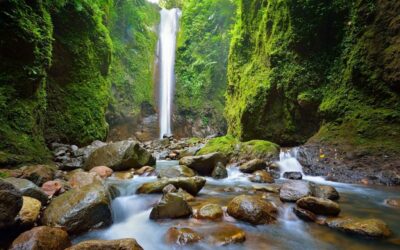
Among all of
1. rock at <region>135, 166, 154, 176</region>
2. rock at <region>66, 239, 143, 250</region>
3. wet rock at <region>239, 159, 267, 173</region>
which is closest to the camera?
rock at <region>66, 239, 143, 250</region>

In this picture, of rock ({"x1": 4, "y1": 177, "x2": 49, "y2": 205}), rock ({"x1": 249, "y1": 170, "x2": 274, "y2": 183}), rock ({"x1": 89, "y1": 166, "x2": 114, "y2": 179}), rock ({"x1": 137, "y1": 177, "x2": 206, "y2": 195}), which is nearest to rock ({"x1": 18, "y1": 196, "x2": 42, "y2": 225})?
rock ({"x1": 4, "y1": 177, "x2": 49, "y2": 205})

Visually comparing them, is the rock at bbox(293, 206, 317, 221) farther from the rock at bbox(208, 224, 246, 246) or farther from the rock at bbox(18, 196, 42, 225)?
the rock at bbox(18, 196, 42, 225)

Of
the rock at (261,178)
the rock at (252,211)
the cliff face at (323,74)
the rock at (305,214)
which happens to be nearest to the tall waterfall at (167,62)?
the cliff face at (323,74)

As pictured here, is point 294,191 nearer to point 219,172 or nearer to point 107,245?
point 219,172

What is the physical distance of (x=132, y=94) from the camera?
17562mm

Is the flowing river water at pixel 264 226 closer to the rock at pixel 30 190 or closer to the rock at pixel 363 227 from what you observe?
the rock at pixel 363 227

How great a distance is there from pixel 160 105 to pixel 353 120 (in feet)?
45.8

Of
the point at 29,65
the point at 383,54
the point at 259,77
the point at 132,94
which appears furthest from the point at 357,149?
the point at 132,94

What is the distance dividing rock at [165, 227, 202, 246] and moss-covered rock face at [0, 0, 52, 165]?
147 inches

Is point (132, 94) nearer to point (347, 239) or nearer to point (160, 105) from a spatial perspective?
point (160, 105)

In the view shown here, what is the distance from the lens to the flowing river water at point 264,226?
3.01m

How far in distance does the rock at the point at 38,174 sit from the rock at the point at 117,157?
1.69m

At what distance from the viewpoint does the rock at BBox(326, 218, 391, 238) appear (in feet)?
10.1

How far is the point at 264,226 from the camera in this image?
3.49 meters
